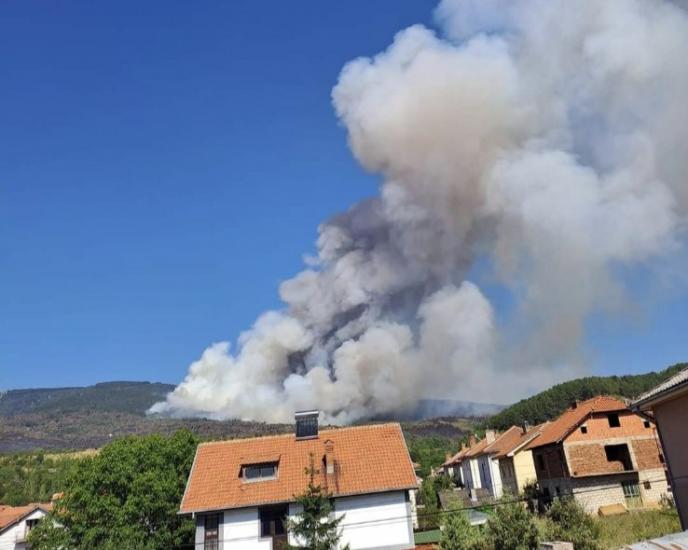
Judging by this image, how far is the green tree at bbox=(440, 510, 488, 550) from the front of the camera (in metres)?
25.4

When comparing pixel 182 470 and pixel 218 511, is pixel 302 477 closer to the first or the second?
pixel 218 511

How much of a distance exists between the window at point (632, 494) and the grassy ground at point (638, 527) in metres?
6.45

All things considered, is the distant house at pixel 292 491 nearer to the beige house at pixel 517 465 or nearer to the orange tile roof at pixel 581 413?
the orange tile roof at pixel 581 413

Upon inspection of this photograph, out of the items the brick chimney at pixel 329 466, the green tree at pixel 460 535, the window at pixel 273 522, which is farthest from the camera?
the brick chimney at pixel 329 466

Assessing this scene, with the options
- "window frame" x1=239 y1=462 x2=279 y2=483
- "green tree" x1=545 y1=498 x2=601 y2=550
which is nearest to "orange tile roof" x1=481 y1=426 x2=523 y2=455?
"green tree" x1=545 y1=498 x2=601 y2=550

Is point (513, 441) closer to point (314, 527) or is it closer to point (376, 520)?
point (376, 520)

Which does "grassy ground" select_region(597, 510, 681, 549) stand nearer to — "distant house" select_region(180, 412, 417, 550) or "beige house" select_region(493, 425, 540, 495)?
"distant house" select_region(180, 412, 417, 550)

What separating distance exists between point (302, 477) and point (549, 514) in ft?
42.8

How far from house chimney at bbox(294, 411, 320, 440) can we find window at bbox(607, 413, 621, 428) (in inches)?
887

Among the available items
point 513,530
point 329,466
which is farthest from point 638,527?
point 329,466

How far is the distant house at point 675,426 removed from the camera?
1802cm

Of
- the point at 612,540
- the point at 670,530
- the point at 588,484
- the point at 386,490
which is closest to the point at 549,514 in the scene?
the point at 612,540

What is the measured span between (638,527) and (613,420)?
50.5 ft

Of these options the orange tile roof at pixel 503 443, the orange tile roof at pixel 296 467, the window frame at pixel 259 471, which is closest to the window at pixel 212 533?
the orange tile roof at pixel 296 467
